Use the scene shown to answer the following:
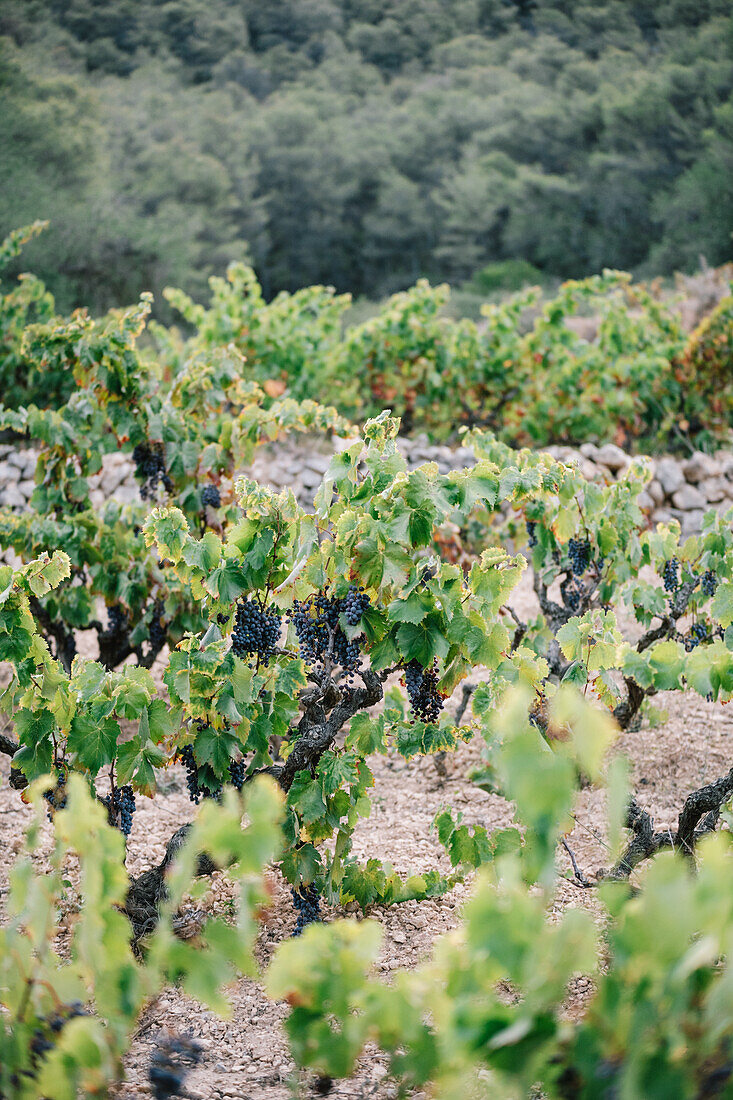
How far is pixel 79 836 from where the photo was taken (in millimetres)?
872

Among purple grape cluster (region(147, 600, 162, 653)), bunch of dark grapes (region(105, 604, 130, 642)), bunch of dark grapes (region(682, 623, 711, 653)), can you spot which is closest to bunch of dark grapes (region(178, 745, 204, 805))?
purple grape cluster (region(147, 600, 162, 653))

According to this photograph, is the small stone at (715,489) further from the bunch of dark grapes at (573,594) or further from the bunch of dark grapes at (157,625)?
the bunch of dark grapes at (157,625)

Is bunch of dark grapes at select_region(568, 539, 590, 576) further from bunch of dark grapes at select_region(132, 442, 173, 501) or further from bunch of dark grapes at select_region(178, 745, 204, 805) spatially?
bunch of dark grapes at select_region(132, 442, 173, 501)

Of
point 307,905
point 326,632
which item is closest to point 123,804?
point 307,905

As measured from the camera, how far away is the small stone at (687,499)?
5414mm

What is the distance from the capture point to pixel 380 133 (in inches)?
695

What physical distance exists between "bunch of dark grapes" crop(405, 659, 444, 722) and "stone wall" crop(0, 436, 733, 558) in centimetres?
321

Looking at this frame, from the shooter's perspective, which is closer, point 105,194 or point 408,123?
point 105,194

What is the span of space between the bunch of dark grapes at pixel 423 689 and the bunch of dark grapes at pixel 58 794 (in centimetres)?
79

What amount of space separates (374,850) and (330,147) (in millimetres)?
17768

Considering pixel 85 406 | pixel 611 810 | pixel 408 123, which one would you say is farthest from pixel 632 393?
pixel 408 123

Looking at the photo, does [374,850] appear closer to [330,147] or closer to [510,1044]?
[510,1044]

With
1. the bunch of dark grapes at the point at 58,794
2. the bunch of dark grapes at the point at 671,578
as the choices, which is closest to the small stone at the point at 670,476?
the bunch of dark grapes at the point at 671,578

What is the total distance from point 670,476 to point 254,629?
4.55 m
